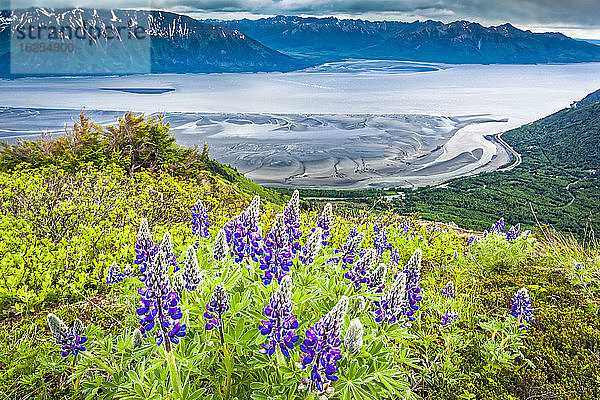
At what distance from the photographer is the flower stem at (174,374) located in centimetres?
230

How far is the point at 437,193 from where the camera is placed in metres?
67.1

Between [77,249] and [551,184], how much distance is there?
101 meters

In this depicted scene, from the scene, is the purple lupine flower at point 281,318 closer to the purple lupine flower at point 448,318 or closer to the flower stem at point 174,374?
the flower stem at point 174,374

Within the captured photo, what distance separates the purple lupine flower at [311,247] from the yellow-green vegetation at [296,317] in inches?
4.0

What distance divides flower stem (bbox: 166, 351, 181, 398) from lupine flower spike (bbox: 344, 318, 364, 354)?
40.8 inches

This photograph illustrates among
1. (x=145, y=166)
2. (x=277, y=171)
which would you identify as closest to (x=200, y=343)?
(x=145, y=166)

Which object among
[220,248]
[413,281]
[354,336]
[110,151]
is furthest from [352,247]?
[110,151]

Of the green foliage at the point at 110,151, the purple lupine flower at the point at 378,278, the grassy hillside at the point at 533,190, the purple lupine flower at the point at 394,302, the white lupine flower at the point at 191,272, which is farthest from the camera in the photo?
the grassy hillside at the point at 533,190

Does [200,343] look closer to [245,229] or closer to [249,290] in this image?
[249,290]

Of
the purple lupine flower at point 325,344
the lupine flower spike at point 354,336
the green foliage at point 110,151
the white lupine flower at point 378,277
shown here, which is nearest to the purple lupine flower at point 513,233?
the white lupine flower at point 378,277

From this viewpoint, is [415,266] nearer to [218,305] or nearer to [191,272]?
[218,305]

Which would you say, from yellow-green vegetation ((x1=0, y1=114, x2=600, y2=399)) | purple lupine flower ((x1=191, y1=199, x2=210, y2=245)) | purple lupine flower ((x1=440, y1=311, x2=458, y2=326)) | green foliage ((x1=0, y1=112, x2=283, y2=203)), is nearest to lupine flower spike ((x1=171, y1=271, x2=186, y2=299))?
yellow-green vegetation ((x1=0, y1=114, x2=600, y2=399))

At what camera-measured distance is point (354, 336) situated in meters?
2.21

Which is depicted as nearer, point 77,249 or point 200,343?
point 200,343
